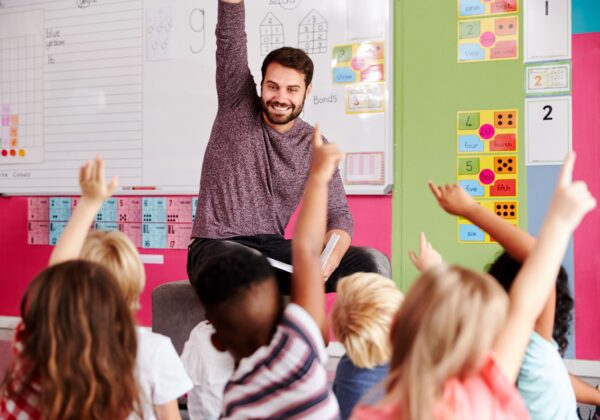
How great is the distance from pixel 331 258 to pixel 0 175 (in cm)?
274

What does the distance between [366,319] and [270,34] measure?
2310 mm

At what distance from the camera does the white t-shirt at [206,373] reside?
5.56 ft

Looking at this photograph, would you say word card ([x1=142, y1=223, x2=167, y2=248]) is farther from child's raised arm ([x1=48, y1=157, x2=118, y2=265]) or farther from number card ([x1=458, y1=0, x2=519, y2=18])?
child's raised arm ([x1=48, y1=157, x2=118, y2=265])

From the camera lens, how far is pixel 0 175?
12.9 ft

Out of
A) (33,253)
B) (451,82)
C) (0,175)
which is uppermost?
(451,82)

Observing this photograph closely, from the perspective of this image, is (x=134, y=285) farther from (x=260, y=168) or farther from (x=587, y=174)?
(x=587, y=174)

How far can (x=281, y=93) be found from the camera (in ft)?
7.46

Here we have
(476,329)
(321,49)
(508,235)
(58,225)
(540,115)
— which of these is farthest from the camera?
(58,225)

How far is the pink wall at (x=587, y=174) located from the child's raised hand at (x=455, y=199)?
1790mm

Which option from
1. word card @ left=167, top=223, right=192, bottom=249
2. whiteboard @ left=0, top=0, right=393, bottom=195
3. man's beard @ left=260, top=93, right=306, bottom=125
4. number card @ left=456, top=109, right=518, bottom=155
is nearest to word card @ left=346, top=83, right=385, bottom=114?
whiteboard @ left=0, top=0, right=393, bottom=195

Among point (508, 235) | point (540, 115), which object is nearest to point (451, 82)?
point (540, 115)

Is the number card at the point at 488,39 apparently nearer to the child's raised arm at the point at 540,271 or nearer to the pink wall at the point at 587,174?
the pink wall at the point at 587,174

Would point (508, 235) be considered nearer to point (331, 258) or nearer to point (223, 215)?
point (331, 258)

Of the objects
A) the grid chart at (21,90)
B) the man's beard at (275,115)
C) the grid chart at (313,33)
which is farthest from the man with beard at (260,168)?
the grid chart at (21,90)
